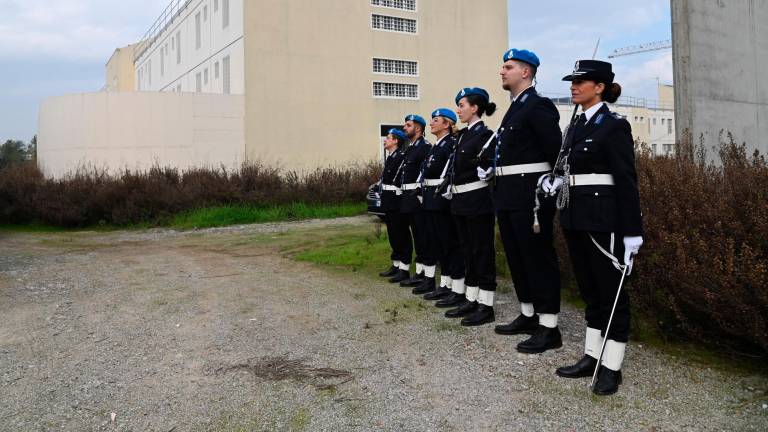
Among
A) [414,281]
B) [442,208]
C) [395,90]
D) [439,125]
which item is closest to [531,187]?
[442,208]

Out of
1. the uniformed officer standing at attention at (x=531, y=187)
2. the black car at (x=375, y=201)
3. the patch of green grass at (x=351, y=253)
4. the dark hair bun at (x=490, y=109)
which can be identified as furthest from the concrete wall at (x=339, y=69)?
the uniformed officer standing at attention at (x=531, y=187)

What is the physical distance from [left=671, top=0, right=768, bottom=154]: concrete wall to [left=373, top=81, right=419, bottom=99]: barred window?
1823cm

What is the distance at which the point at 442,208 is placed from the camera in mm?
6297

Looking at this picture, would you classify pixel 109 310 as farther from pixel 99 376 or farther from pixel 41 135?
pixel 41 135

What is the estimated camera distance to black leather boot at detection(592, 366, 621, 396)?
12.4ft

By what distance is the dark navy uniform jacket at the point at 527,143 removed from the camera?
15.0ft

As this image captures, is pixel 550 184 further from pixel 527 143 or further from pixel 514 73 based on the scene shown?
pixel 514 73

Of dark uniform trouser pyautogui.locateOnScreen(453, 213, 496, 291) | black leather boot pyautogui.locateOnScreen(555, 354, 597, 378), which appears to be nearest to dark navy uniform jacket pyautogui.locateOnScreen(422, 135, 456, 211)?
dark uniform trouser pyautogui.locateOnScreen(453, 213, 496, 291)

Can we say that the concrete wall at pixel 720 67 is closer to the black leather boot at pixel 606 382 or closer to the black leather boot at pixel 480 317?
the black leather boot at pixel 480 317

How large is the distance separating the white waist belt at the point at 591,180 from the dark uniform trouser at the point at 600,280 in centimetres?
31

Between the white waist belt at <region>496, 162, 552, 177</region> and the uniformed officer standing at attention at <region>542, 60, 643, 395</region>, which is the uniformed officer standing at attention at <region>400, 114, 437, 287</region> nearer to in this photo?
the white waist belt at <region>496, 162, 552, 177</region>

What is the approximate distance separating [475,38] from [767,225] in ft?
87.1

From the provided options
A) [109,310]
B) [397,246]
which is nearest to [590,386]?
[397,246]

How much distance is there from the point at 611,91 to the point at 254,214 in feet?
47.8
